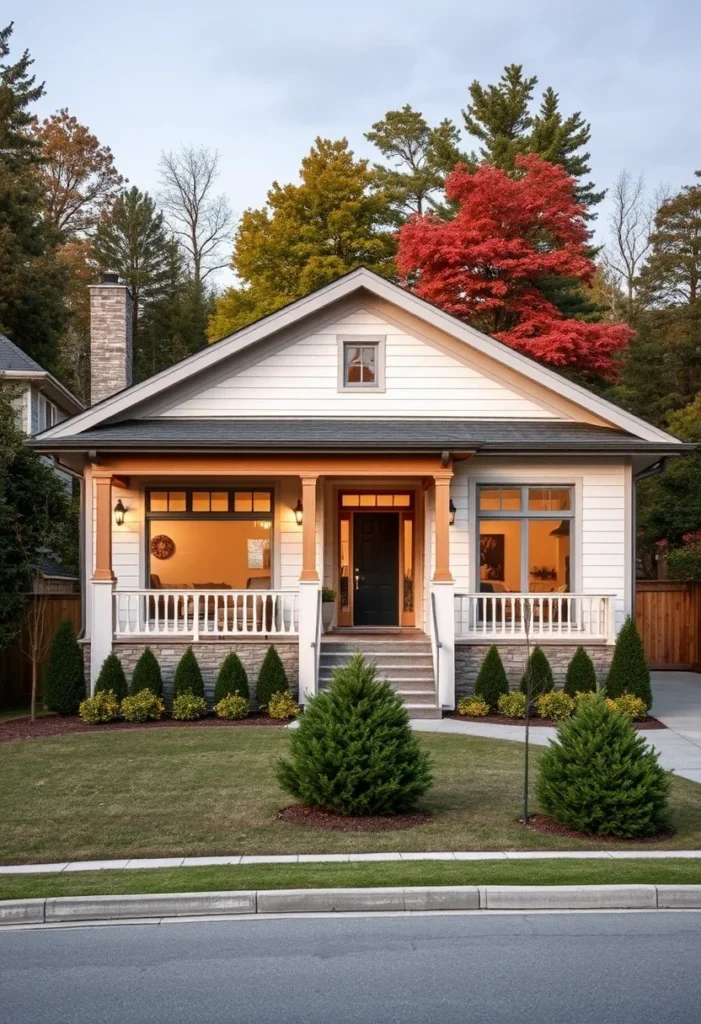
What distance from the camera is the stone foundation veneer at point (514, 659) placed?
16.3 metres

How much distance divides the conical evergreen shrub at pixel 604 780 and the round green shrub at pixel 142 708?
Answer: 7607mm

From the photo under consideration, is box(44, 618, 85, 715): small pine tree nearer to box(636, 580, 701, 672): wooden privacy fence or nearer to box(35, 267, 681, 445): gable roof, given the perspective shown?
box(35, 267, 681, 445): gable roof

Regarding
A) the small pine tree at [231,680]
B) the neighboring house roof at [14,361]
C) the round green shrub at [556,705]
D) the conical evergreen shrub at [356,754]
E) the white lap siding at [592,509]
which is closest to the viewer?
the conical evergreen shrub at [356,754]

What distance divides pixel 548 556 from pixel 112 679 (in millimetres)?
7166

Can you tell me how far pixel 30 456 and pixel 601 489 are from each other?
31.2 feet

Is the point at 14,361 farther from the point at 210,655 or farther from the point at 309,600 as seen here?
the point at 309,600

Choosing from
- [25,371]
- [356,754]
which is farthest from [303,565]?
[25,371]

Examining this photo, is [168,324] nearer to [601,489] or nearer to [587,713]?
[601,489]

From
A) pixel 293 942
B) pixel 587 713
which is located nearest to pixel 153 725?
pixel 587 713

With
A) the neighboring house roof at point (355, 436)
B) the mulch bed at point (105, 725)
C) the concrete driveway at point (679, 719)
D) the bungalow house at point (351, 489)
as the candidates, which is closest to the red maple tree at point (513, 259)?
the concrete driveway at point (679, 719)

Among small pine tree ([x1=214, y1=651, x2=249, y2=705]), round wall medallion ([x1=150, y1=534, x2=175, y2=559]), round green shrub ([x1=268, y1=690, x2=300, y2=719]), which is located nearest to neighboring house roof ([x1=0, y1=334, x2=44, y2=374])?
round wall medallion ([x1=150, y1=534, x2=175, y2=559])

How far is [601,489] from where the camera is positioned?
1706 centimetres

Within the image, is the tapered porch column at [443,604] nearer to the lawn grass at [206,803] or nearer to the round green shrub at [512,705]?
the round green shrub at [512,705]

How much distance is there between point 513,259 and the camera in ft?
91.4
